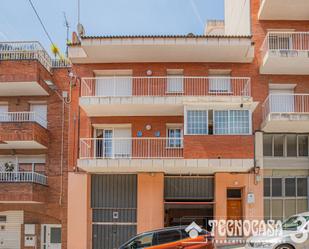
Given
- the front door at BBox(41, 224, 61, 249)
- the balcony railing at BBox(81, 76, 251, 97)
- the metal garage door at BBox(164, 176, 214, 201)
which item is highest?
the balcony railing at BBox(81, 76, 251, 97)

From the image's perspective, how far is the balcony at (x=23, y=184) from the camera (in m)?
19.9

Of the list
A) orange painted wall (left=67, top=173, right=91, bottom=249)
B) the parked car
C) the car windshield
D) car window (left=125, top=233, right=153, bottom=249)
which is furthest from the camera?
orange painted wall (left=67, top=173, right=91, bottom=249)

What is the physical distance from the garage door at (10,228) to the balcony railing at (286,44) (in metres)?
13.8

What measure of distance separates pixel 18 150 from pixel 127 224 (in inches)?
248

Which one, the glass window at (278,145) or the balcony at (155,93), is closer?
the balcony at (155,93)

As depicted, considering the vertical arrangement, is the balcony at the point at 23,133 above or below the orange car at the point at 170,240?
above

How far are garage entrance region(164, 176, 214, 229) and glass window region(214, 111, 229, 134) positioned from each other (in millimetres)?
2565

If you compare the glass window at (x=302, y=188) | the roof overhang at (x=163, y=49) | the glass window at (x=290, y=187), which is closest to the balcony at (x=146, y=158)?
the glass window at (x=290, y=187)

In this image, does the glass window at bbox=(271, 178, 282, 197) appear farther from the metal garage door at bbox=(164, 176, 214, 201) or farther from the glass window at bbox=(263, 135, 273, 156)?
the metal garage door at bbox=(164, 176, 214, 201)

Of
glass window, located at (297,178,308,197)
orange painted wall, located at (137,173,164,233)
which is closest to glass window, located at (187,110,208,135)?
orange painted wall, located at (137,173,164,233)

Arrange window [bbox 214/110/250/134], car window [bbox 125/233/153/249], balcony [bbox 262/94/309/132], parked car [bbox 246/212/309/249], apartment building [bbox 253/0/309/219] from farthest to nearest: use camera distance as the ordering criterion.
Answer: apartment building [bbox 253/0/309/219]
window [bbox 214/110/250/134]
balcony [bbox 262/94/309/132]
car window [bbox 125/233/153/249]
parked car [bbox 246/212/309/249]

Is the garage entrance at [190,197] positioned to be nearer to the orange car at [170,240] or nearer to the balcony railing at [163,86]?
the balcony railing at [163,86]

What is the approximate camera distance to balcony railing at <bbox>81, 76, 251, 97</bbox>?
2122 centimetres

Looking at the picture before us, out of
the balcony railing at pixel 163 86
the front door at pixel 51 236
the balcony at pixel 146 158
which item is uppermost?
the balcony railing at pixel 163 86
